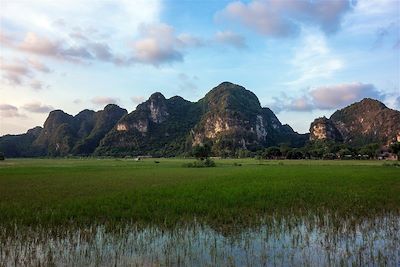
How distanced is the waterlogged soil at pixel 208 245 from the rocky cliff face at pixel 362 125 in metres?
130

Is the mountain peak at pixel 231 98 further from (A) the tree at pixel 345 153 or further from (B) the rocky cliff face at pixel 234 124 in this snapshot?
(A) the tree at pixel 345 153

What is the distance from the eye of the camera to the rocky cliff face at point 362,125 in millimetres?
133125

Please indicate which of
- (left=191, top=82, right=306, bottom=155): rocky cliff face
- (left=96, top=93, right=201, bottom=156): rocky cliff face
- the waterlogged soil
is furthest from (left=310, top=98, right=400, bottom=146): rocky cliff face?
the waterlogged soil

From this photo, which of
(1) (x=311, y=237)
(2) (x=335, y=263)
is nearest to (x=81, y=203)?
(1) (x=311, y=237)

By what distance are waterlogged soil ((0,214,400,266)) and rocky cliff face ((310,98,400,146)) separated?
130463 millimetres

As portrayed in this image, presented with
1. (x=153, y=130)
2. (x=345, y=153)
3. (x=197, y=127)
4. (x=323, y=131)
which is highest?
(x=197, y=127)

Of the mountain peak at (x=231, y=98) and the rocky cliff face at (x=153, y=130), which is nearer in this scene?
the rocky cliff face at (x=153, y=130)

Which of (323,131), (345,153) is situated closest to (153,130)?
(323,131)

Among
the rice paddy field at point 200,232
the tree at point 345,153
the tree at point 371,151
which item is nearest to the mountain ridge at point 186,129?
the tree at point 345,153

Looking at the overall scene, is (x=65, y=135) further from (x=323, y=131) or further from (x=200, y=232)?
(x=200, y=232)

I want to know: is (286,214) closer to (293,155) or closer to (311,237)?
(311,237)

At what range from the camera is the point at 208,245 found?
6.94 metres

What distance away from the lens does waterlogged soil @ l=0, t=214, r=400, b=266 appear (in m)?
5.89

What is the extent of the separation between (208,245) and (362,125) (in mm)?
158308
